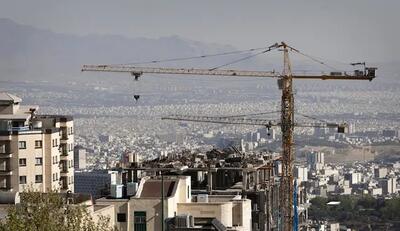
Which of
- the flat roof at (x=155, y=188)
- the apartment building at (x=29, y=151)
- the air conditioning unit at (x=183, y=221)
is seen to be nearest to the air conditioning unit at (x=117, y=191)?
the flat roof at (x=155, y=188)

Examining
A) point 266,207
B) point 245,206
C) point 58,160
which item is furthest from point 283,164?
point 245,206

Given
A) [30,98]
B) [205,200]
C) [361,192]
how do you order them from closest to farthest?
[205,200]
[361,192]
[30,98]

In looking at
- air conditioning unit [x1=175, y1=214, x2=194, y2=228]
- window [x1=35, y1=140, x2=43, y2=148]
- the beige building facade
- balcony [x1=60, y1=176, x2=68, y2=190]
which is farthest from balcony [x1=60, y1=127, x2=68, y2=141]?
air conditioning unit [x1=175, y1=214, x2=194, y2=228]

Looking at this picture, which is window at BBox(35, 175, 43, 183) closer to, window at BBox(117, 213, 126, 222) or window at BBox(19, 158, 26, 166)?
window at BBox(19, 158, 26, 166)

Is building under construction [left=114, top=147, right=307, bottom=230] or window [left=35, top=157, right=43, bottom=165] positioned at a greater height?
window [left=35, top=157, right=43, bottom=165]

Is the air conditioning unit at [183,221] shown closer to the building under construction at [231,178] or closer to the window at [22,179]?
the building under construction at [231,178]

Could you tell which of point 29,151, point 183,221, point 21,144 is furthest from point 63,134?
point 183,221

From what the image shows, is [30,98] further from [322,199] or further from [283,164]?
[283,164]
